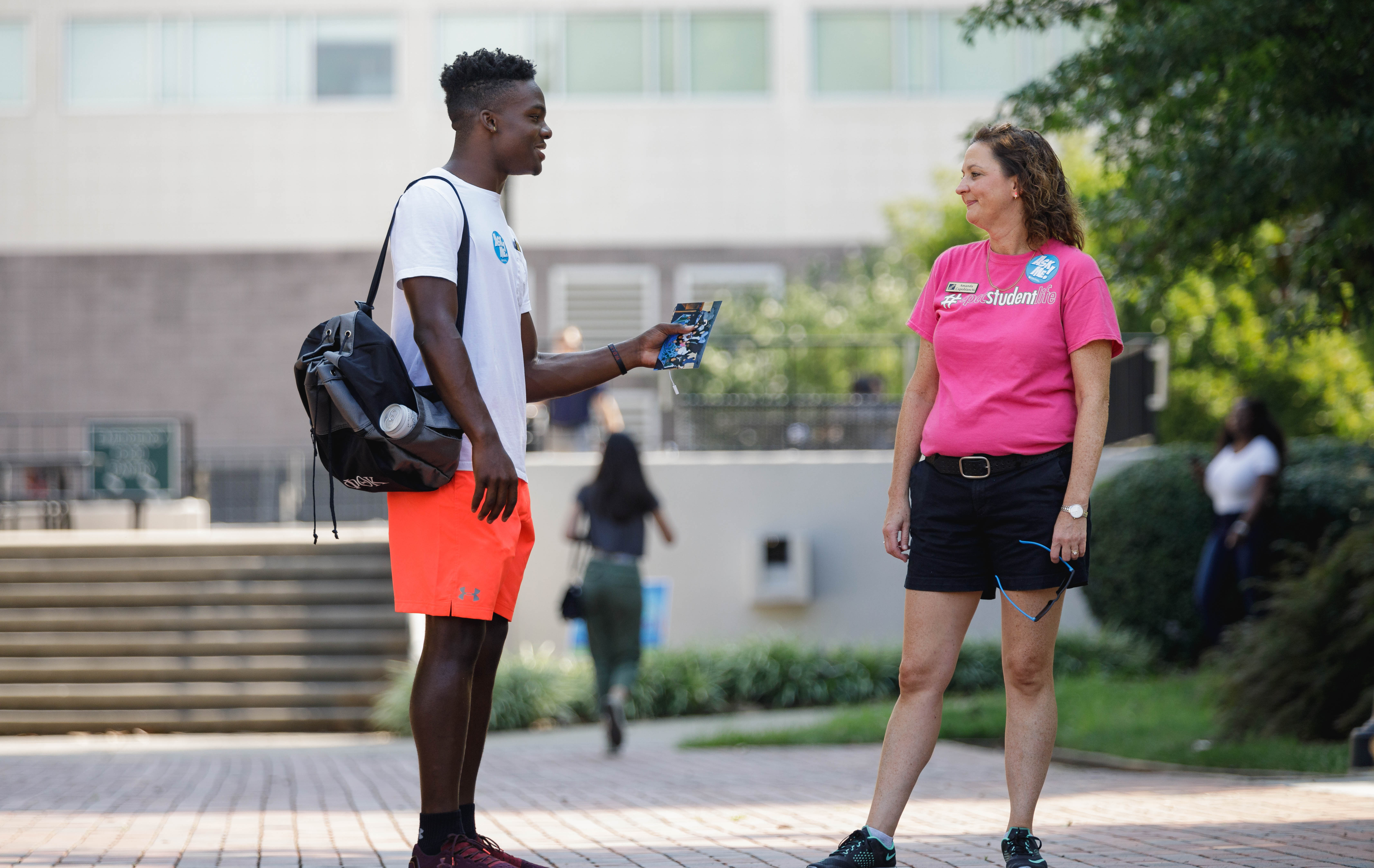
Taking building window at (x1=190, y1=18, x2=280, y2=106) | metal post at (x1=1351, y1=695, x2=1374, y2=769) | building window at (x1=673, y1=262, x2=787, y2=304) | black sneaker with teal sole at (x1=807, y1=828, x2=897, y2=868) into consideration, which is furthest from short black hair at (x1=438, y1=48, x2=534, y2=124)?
building window at (x1=190, y1=18, x2=280, y2=106)

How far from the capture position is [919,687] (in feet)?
12.8

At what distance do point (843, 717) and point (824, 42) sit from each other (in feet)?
56.0

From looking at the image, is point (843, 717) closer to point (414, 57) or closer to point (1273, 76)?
point (1273, 76)

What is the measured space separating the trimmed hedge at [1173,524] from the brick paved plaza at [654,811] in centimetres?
390

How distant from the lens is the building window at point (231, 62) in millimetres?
24562

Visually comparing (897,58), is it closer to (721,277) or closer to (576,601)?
(721,277)

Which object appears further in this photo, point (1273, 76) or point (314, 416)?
point (1273, 76)

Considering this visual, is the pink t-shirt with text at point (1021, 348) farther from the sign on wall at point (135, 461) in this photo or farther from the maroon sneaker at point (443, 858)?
the sign on wall at point (135, 461)

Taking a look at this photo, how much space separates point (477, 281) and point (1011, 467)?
4.88 feet

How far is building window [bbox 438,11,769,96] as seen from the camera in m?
24.5

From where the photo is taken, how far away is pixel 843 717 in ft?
33.6

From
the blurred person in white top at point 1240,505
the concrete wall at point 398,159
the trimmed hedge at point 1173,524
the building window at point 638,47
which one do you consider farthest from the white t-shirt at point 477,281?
the building window at point 638,47

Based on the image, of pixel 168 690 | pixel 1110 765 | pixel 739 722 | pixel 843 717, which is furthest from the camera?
pixel 168 690

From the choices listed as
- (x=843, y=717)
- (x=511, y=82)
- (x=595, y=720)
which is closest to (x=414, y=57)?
(x=595, y=720)
